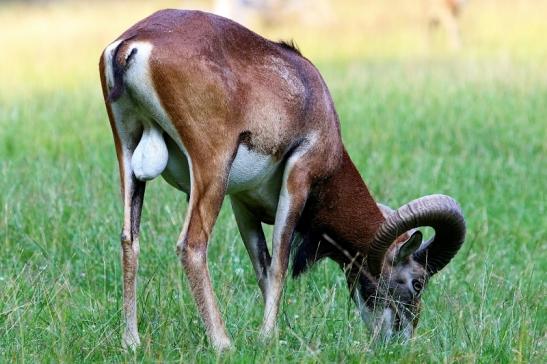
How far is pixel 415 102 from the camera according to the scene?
41.1ft

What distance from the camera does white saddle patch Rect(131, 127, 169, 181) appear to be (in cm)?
543

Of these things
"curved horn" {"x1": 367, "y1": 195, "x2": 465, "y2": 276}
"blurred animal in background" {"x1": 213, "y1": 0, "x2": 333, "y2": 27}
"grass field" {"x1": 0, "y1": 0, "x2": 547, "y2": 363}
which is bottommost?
"blurred animal in background" {"x1": 213, "y1": 0, "x2": 333, "y2": 27}

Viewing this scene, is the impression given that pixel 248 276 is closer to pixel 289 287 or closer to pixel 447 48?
pixel 289 287

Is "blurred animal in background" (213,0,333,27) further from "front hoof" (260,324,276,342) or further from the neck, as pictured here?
"front hoof" (260,324,276,342)

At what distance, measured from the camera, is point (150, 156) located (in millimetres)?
5438

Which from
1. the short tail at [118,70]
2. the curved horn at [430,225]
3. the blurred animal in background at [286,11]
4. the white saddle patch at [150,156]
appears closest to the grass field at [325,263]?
the curved horn at [430,225]

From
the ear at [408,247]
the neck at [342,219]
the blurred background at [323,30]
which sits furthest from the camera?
the blurred background at [323,30]

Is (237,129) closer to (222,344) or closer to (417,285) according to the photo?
(222,344)

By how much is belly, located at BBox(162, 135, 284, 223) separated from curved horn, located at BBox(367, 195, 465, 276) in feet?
1.97

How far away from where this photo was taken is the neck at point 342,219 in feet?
20.7

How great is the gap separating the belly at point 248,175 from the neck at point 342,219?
30 centimetres

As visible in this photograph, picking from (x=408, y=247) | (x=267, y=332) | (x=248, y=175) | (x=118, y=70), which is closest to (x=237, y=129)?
(x=248, y=175)

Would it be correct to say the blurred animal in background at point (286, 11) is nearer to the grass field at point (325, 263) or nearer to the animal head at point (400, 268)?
the grass field at point (325, 263)

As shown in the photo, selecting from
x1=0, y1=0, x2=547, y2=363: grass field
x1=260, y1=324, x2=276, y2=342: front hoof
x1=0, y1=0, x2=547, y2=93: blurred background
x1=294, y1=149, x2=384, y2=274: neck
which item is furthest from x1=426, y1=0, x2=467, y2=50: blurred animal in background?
x1=260, y1=324, x2=276, y2=342: front hoof
